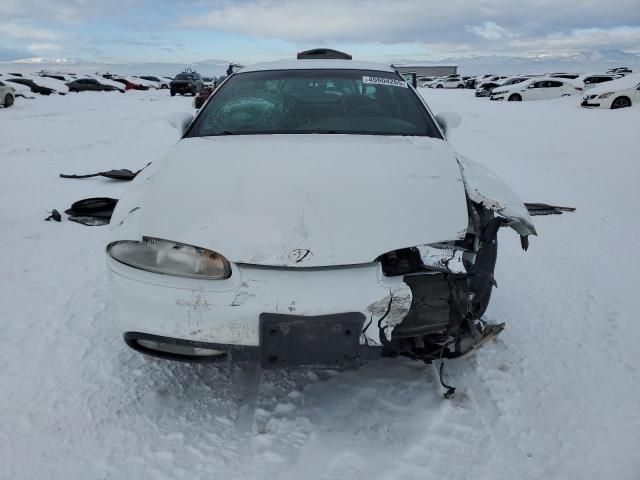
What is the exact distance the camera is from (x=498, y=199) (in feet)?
7.19

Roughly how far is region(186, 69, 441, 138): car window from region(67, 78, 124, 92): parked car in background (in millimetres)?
30654

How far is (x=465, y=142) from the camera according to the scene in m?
9.30

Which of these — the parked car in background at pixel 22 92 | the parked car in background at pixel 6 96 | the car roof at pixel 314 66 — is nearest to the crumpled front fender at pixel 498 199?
the car roof at pixel 314 66

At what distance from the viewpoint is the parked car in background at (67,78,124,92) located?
29.6 metres

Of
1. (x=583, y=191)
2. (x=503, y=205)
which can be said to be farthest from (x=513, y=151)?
(x=503, y=205)

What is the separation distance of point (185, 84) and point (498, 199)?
27234 millimetres

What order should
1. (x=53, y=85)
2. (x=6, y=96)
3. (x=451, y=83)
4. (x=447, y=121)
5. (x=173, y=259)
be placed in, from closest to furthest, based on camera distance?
(x=173, y=259) → (x=447, y=121) → (x=6, y=96) → (x=53, y=85) → (x=451, y=83)

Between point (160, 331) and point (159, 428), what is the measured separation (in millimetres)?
426

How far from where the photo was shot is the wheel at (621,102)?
15750 mm

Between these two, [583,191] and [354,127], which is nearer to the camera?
[354,127]

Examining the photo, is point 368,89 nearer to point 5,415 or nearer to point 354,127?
point 354,127

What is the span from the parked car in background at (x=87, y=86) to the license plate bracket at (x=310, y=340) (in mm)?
32575

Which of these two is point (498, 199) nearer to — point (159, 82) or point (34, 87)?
point (34, 87)

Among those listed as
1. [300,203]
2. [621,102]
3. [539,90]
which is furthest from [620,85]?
[300,203]
